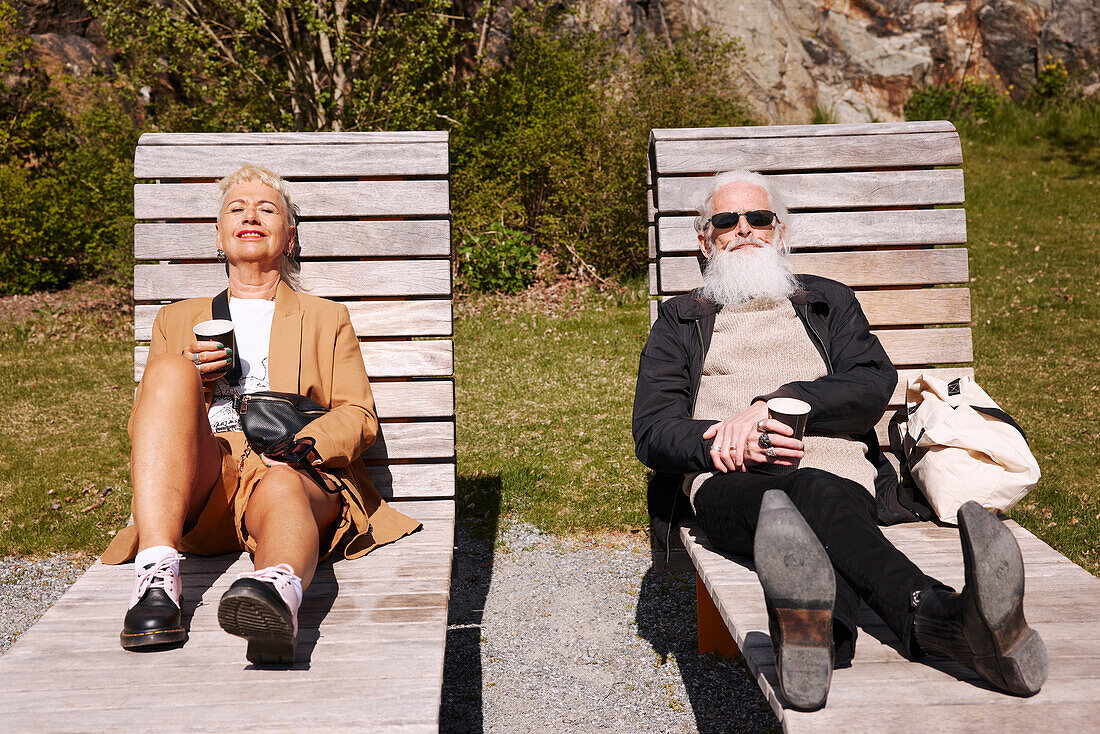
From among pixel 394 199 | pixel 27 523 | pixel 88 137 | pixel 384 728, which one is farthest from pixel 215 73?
pixel 384 728

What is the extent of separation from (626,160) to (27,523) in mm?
7777

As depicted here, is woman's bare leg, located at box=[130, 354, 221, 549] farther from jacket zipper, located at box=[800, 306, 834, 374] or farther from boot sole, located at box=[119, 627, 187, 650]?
jacket zipper, located at box=[800, 306, 834, 374]

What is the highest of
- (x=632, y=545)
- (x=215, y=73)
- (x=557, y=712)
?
(x=215, y=73)

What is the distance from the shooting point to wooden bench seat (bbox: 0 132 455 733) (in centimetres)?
215

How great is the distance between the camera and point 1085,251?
1036 centimetres

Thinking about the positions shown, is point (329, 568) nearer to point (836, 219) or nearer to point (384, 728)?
point (384, 728)

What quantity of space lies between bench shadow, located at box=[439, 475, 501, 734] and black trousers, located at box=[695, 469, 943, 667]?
110 cm

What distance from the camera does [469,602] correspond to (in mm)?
3941

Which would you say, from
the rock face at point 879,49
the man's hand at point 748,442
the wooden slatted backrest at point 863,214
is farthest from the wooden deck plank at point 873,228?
the rock face at point 879,49

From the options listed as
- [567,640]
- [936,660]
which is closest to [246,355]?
[567,640]

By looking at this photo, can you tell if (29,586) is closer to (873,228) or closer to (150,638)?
(150,638)

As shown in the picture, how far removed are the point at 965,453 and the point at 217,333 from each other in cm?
250

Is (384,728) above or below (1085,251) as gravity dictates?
below

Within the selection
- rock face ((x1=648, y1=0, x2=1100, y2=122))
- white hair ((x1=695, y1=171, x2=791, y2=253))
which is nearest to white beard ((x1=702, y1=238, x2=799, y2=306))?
white hair ((x1=695, y1=171, x2=791, y2=253))
